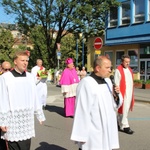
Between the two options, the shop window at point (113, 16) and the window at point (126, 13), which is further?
the shop window at point (113, 16)

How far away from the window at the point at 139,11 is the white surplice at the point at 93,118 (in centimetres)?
2356

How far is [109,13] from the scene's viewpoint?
30.7m

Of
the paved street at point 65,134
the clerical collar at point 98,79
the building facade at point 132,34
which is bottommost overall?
the paved street at point 65,134

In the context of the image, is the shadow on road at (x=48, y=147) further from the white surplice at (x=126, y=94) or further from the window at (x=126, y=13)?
the window at (x=126, y=13)

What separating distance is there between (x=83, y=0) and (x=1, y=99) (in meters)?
Result: 26.8

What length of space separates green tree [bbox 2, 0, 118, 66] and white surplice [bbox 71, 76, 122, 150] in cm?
2589

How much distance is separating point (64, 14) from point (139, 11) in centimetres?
748

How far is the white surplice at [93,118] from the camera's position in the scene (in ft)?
Answer: 12.9

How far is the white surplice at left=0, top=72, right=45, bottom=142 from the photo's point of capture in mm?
4215

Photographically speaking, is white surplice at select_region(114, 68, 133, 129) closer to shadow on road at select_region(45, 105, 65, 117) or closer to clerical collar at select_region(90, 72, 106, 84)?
shadow on road at select_region(45, 105, 65, 117)

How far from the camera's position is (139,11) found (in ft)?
88.3

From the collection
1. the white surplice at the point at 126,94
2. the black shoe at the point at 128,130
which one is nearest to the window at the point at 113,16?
the white surplice at the point at 126,94

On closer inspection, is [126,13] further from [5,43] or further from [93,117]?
[5,43]

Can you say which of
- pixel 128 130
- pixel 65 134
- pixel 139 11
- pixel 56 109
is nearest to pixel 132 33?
pixel 139 11
